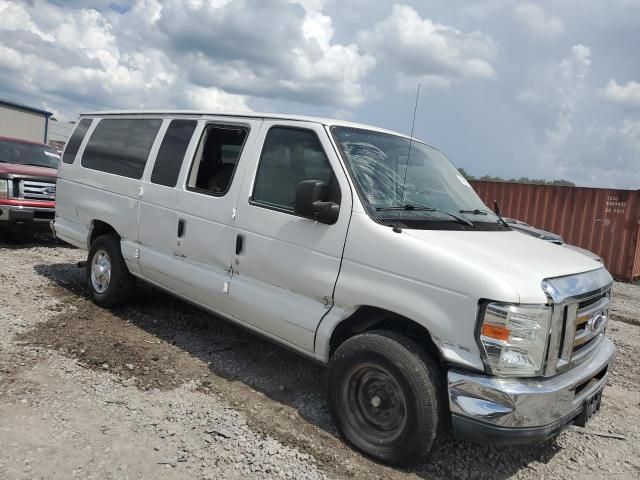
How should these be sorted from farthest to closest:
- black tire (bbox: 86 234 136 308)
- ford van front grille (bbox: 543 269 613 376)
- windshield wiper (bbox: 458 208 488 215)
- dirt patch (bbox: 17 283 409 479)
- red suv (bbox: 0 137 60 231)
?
red suv (bbox: 0 137 60 231), black tire (bbox: 86 234 136 308), windshield wiper (bbox: 458 208 488 215), dirt patch (bbox: 17 283 409 479), ford van front grille (bbox: 543 269 613 376)

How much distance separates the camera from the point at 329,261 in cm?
359

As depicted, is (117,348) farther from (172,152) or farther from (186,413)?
(172,152)

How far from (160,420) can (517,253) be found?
2.63 m

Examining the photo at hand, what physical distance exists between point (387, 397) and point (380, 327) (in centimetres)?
45

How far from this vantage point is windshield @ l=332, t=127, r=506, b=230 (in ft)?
11.8

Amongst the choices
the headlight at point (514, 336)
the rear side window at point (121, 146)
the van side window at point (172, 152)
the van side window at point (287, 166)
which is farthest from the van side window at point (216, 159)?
the headlight at point (514, 336)

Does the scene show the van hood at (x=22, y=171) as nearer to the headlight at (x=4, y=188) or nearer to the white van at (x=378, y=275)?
the headlight at (x=4, y=188)

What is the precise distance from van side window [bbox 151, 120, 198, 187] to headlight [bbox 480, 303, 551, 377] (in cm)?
317

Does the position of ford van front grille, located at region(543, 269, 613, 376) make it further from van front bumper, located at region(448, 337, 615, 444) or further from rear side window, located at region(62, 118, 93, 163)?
rear side window, located at region(62, 118, 93, 163)

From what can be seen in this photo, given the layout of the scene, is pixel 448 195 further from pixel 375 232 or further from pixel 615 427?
pixel 615 427

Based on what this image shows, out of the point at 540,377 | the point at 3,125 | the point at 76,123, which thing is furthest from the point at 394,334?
the point at 3,125

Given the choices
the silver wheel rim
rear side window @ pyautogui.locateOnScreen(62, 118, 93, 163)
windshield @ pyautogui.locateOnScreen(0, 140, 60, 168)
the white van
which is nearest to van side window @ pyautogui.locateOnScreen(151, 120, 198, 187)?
the white van

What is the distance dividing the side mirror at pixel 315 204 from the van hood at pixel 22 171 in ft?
22.8

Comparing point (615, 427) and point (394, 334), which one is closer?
point (394, 334)
